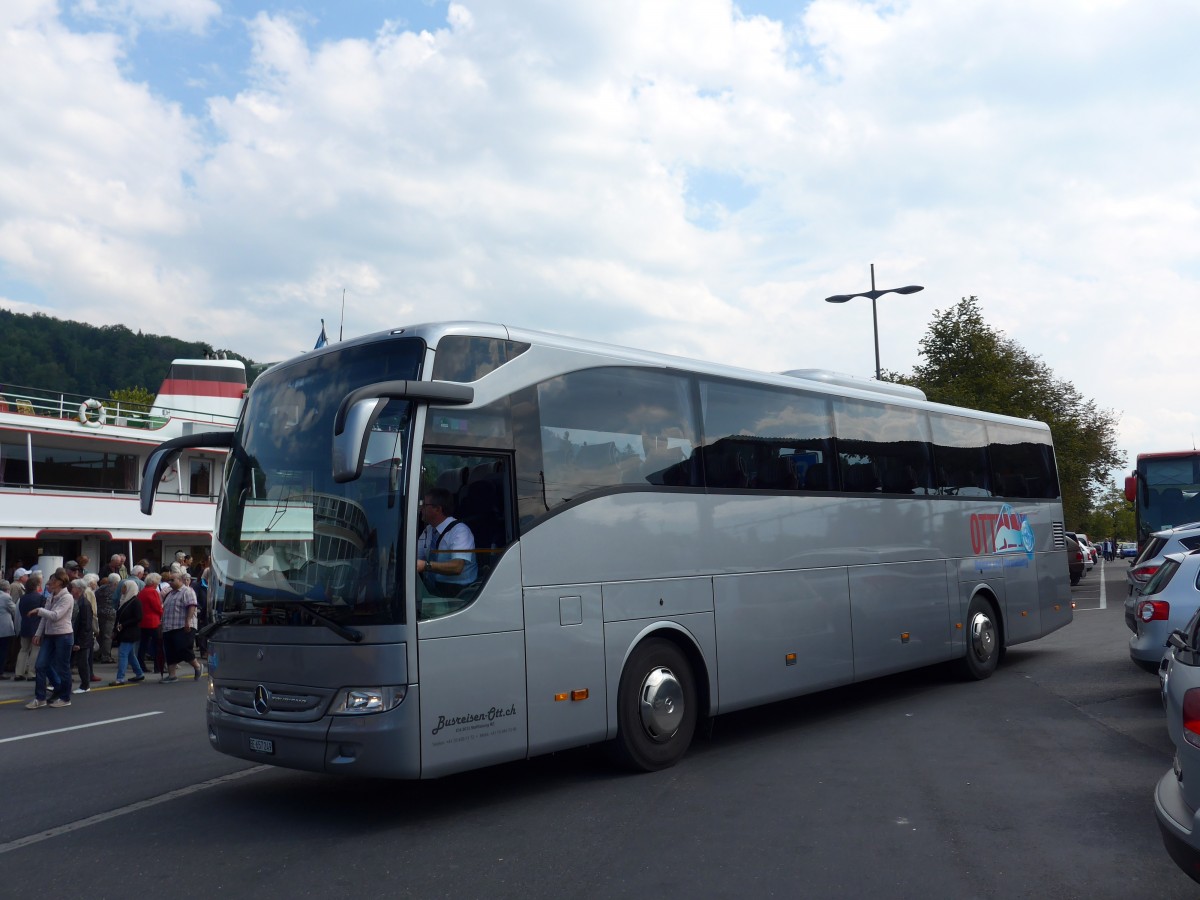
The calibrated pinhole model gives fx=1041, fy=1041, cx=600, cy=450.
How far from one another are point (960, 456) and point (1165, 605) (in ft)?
12.2

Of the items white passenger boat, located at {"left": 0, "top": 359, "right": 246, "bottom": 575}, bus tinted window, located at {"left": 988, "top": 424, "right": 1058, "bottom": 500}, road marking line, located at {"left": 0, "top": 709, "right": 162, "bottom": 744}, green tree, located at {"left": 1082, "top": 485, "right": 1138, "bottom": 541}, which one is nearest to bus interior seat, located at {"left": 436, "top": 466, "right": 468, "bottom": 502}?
road marking line, located at {"left": 0, "top": 709, "right": 162, "bottom": 744}

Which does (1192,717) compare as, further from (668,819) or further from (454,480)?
(454,480)

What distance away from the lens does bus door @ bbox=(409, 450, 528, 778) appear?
6.62 meters

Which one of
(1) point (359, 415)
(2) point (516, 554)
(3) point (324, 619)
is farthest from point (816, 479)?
(1) point (359, 415)

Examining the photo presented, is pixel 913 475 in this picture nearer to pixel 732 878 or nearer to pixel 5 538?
pixel 732 878

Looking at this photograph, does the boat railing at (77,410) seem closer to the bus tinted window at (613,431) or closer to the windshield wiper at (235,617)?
the bus tinted window at (613,431)

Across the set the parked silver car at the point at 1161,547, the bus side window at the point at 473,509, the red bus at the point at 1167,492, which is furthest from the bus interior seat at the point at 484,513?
the red bus at the point at 1167,492

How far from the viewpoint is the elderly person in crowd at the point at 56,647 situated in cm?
1384

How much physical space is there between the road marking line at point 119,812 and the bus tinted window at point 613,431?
3.50 meters

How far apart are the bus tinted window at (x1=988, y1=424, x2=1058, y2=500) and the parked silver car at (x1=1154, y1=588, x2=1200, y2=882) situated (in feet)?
32.7

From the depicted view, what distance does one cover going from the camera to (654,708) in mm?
8234

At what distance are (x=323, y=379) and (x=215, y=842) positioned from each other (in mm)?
3090

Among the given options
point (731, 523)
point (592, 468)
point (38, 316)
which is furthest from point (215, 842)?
point (38, 316)

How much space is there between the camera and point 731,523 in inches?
368
